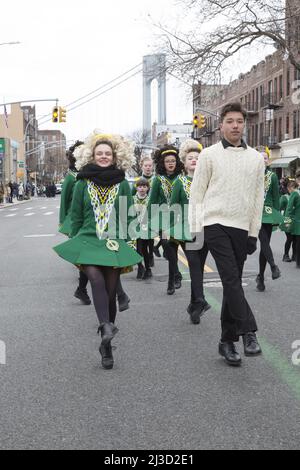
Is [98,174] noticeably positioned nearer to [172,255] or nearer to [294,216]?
[172,255]

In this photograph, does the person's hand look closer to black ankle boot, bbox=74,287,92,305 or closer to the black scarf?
the black scarf

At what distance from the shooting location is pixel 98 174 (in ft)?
17.9

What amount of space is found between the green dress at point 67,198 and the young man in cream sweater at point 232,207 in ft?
11.3

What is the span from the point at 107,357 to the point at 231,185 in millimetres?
1614

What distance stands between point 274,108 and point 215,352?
49039mm

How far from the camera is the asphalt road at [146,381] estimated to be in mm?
3803

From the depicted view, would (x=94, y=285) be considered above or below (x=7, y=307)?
above

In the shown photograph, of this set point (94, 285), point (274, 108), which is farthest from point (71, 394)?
point (274, 108)

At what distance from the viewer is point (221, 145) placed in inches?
206

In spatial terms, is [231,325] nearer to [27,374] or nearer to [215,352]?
[215,352]

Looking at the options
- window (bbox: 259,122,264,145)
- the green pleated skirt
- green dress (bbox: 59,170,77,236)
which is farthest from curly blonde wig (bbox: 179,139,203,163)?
window (bbox: 259,122,264,145)

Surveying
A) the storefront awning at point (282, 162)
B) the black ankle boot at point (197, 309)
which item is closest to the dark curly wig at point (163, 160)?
the black ankle boot at point (197, 309)

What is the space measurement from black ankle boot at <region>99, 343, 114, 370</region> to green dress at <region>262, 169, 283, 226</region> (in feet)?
13.7

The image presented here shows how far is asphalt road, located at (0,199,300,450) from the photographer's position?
150 inches
